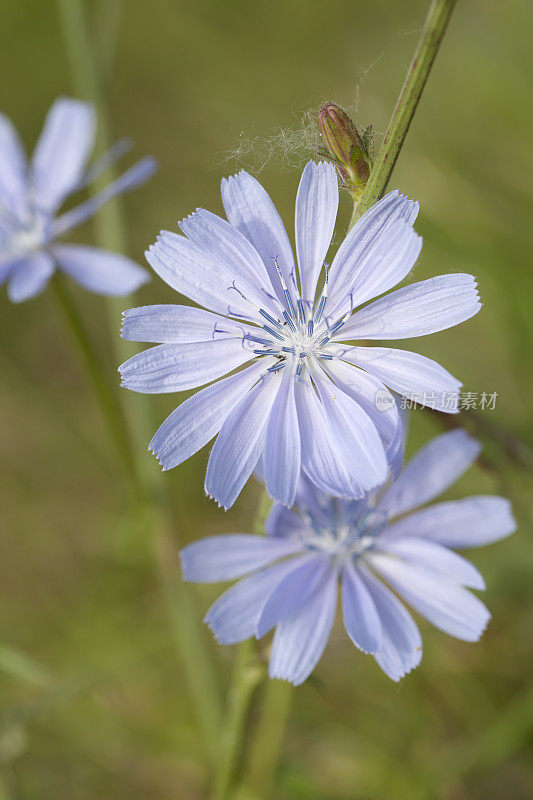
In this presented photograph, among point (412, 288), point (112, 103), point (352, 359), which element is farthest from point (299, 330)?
point (112, 103)

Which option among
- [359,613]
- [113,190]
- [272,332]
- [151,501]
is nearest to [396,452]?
[272,332]

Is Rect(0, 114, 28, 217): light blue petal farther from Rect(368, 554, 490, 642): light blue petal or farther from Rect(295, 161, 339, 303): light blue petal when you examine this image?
Rect(368, 554, 490, 642): light blue petal

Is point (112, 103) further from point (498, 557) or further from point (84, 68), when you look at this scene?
point (498, 557)

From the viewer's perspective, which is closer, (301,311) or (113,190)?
(301,311)

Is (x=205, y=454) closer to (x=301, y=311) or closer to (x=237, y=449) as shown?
(x=237, y=449)

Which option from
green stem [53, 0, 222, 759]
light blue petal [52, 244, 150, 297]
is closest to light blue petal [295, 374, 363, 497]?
light blue petal [52, 244, 150, 297]

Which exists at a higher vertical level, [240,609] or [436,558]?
[436,558]

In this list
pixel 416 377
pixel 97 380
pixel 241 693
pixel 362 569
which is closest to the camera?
pixel 416 377
